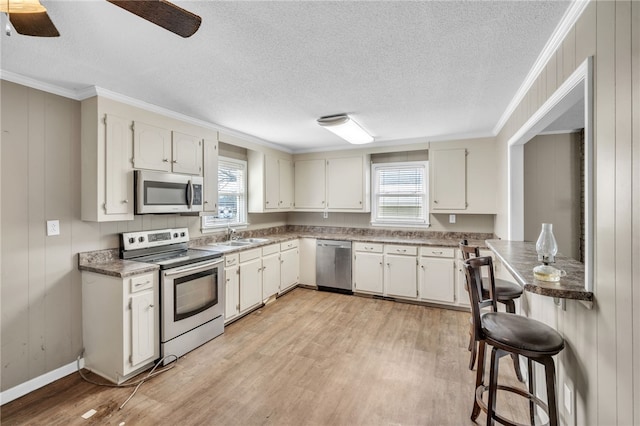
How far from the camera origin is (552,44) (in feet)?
5.66

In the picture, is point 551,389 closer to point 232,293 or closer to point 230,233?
point 232,293

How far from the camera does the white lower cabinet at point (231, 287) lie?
133 inches

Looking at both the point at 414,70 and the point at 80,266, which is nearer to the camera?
the point at 414,70

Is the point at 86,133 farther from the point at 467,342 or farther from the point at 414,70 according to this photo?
the point at 467,342

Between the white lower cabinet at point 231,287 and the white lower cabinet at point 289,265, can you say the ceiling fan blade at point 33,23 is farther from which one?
the white lower cabinet at point 289,265

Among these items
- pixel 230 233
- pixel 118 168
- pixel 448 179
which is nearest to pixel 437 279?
pixel 448 179

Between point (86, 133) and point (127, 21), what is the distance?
1.47 metres

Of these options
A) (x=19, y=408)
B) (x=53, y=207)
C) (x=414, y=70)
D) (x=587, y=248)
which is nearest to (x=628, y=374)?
(x=587, y=248)

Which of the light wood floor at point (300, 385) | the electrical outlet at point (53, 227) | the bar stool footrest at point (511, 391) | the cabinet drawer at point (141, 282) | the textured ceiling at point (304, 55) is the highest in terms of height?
the textured ceiling at point (304, 55)

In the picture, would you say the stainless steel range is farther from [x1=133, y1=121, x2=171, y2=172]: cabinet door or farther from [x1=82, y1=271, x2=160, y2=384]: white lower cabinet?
[x1=133, y1=121, x2=171, y2=172]: cabinet door

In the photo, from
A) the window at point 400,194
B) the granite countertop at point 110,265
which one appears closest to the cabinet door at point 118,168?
the granite countertop at point 110,265

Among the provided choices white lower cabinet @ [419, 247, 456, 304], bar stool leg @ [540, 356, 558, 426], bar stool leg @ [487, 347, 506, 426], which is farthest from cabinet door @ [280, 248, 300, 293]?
bar stool leg @ [540, 356, 558, 426]

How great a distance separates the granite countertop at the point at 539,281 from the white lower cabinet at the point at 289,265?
3.01m

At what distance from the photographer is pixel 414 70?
2143 mm
